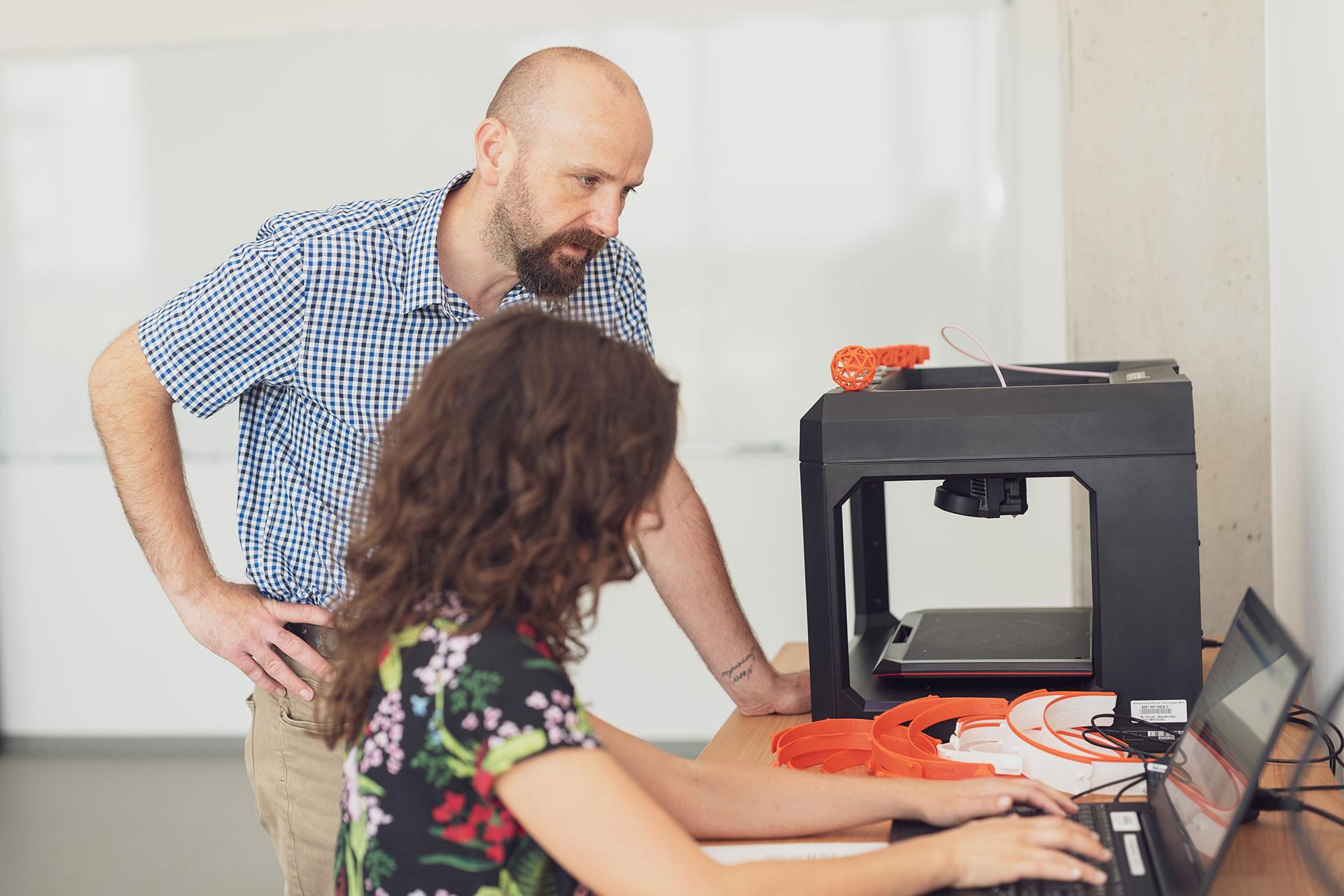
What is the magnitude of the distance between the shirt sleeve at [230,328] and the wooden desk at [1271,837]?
27.5 inches

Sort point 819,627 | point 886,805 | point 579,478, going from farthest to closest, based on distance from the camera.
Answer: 1. point 819,627
2. point 886,805
3. point 579,478

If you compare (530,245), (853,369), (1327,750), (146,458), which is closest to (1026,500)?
(853,369)

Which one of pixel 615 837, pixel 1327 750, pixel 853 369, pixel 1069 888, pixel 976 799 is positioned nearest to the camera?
pixel 615 837

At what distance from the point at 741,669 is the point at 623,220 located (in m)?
2.11

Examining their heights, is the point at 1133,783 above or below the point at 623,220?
below

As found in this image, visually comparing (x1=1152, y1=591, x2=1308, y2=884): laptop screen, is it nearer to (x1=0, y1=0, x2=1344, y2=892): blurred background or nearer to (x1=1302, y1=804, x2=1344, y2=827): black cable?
(x1=1302, y1=804, x2=1344, y2=827): black cable

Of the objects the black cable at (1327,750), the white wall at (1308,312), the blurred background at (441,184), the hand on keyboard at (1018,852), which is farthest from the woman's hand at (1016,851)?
the blurred background at (441,184)

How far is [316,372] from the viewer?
146cm

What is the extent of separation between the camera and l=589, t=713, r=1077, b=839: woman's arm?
1.05m

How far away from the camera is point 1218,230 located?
2.43 m

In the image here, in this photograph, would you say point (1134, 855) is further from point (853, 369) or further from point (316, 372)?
point (316, 372)

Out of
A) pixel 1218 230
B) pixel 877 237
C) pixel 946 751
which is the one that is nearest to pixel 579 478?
pixel 946 751

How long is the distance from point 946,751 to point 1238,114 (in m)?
1.71

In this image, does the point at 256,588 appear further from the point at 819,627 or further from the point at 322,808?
the point at 819,627
